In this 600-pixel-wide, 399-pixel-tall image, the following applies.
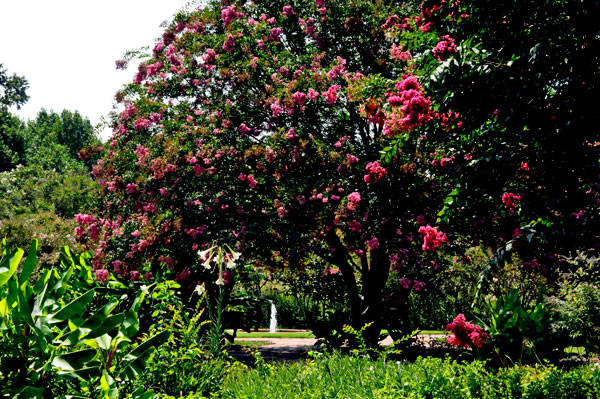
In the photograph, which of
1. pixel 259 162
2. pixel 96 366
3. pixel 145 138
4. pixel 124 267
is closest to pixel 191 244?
pixel 124 267

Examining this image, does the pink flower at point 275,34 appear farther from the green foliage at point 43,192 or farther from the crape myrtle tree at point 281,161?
the green foliage at point 43,192

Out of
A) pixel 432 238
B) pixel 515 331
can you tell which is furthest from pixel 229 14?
pixel 515 331

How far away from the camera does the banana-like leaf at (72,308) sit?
4.81 feet

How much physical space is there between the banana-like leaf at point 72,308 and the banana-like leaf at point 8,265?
0.19 m

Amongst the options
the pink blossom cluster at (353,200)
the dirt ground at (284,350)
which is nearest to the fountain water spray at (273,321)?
the dirt ground at (284,350)

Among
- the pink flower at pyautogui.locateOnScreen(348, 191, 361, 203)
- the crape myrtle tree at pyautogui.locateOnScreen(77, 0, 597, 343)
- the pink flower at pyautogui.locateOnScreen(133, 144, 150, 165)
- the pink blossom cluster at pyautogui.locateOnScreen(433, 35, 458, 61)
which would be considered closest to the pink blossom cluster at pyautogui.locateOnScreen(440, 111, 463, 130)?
the crape myrtle tree at pyautogui.locateOnScreen(77, 0, 597, 343)

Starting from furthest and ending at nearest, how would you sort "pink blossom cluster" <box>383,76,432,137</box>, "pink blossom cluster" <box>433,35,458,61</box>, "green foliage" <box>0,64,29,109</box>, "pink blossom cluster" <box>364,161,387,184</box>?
"green foliage" <box>0,64,29,109</box> < "pink blossom cluster" <box>364,161,387,184</box> < "pink blossom cluster" <box>383,76,432,137</box> < "pink blossom cluster" <box>433,35,458,61</box>

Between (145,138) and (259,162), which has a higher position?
(145,138)

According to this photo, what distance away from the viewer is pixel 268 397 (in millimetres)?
3568

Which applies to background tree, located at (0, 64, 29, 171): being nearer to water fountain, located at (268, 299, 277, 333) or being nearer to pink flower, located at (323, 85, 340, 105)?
water fountain, located at (268, 299, 277, 333)

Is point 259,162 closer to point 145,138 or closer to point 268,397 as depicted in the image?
point 145,138

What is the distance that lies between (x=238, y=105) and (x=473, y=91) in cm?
603

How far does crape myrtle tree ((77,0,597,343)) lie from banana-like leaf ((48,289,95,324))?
19.5 ft

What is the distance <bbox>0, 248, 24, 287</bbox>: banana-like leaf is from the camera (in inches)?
55.5
